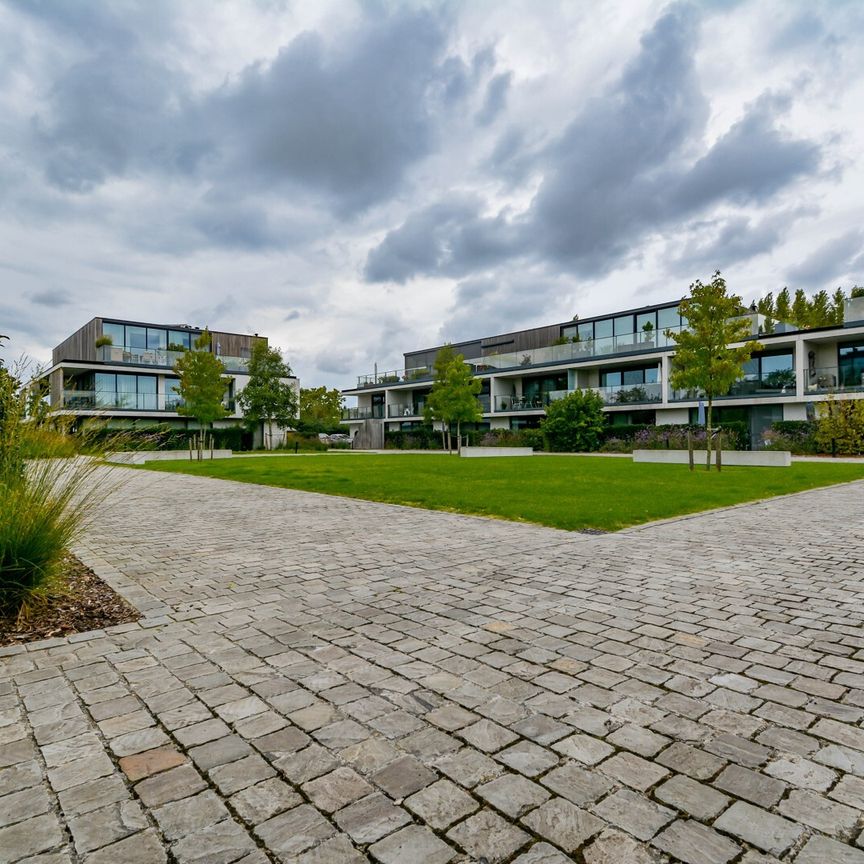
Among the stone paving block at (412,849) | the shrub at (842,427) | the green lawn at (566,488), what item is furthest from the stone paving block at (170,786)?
the shrub at (842,427)

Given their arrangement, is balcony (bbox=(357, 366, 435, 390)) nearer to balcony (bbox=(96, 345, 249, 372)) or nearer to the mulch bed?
balcony (bbox=(96, 345, 249, 372))

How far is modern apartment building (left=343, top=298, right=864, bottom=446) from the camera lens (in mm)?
31672

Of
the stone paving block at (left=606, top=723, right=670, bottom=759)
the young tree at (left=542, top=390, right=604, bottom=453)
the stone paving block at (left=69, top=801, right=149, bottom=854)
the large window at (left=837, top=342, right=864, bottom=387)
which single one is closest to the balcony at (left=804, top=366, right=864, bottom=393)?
the large window at (left=837, top=342, right=864, bottom=387)

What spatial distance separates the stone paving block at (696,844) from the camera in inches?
73.0

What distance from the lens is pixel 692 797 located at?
A: 7.10 ft

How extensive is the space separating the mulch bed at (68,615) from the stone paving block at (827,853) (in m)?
4.26

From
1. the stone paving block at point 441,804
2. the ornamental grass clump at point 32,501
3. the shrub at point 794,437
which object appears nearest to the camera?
the stone paving block at point 441,804

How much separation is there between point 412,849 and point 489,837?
0.27 metres

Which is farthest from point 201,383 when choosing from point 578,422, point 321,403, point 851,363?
point 321,403

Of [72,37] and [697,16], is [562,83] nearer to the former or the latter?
[697,16]

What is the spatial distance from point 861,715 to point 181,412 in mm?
32128

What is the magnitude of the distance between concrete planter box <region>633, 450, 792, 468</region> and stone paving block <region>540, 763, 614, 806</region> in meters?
21.7

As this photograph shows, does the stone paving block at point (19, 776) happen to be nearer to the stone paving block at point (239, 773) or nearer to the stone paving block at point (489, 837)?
the stone paving block at point (239, 773)

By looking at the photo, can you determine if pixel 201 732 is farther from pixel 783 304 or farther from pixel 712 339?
pixel 783 304
